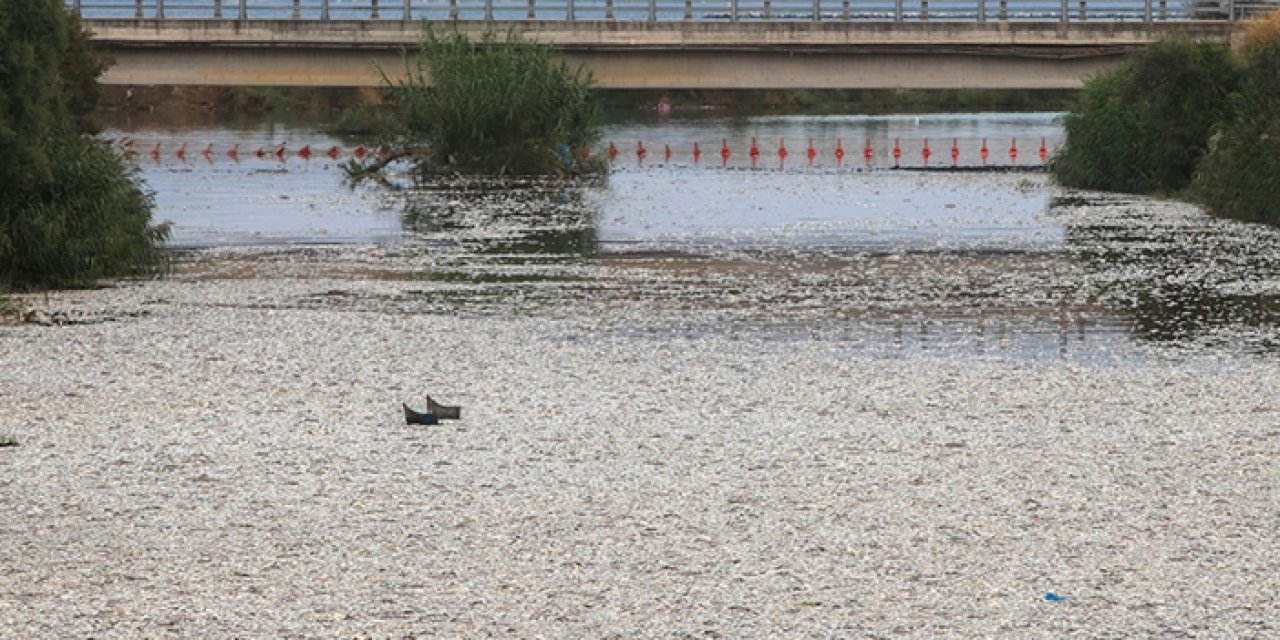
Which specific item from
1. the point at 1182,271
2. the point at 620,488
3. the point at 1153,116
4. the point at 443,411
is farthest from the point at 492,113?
the point at 620,488

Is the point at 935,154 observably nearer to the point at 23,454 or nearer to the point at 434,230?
the point at 434,230

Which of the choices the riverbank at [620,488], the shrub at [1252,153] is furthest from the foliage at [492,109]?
the riverbank at [620,488]

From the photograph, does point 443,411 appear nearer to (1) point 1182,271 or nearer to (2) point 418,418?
(2) point 418,418

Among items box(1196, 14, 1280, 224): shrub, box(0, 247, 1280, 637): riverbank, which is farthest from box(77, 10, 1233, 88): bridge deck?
box(0, 247, 1280, 637): riverbank

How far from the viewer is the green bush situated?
32156mm

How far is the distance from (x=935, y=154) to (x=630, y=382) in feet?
166

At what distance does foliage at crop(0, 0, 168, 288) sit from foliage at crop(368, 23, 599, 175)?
2395 cm

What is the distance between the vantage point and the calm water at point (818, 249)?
19547mm

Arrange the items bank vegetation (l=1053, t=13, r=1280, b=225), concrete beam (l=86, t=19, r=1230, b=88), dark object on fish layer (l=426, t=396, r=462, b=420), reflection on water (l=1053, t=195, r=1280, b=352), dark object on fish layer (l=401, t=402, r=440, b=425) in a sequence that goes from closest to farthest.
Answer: dark object on fish layer (l=401, t=402, r=440, b=425), dark object on fish layer (l=426, t=396, r=462, b=420), reflection on water (l=1053, t=195, r=1280, b=352), bank vegetation (l=1053, t=13, r=1280, b=225), concrete beam (l=86, t=19, r=1230, b=88)

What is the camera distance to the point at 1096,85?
44031 millimetres

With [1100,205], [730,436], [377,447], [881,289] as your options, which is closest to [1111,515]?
[730,436]

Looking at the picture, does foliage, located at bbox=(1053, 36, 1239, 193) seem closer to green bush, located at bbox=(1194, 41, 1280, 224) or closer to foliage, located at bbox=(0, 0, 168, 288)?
green bush, located at bbox=(1194, 41, 1280, 224)

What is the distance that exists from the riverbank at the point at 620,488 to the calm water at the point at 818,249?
6.58 feet

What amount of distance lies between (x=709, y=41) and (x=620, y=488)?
44226mm
